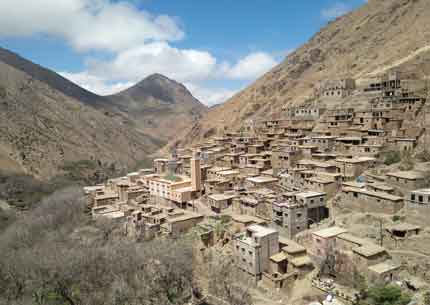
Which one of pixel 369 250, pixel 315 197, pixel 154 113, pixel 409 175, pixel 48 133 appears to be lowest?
pixel 369 250

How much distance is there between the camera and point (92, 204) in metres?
35.0

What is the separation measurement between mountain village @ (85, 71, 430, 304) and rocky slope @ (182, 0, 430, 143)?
1224 cm

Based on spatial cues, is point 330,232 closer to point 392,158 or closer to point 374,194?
point 374,194

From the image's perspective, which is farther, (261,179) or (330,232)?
(261,179)

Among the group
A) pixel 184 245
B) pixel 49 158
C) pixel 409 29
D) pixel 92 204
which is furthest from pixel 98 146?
pixel 409 29

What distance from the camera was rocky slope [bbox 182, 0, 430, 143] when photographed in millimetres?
48497

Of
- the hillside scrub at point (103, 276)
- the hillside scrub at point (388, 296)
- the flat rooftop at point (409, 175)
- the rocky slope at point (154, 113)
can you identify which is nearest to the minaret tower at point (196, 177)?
the hillside scrub at point (103, 276)

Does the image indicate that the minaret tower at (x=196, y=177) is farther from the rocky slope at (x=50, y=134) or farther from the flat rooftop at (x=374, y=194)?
the rocky slope at (x=50, y=134)

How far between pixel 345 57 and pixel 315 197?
48.2 meters

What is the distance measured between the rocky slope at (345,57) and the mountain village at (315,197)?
12.2m

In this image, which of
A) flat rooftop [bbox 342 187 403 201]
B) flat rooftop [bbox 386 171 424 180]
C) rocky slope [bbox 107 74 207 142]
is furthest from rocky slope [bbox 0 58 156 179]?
flat rooftop [bbox 386 171 424 180]

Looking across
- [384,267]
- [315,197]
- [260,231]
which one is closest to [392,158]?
[315,197]

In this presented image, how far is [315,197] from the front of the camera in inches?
889

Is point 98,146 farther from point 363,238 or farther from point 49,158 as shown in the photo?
point 363,238
